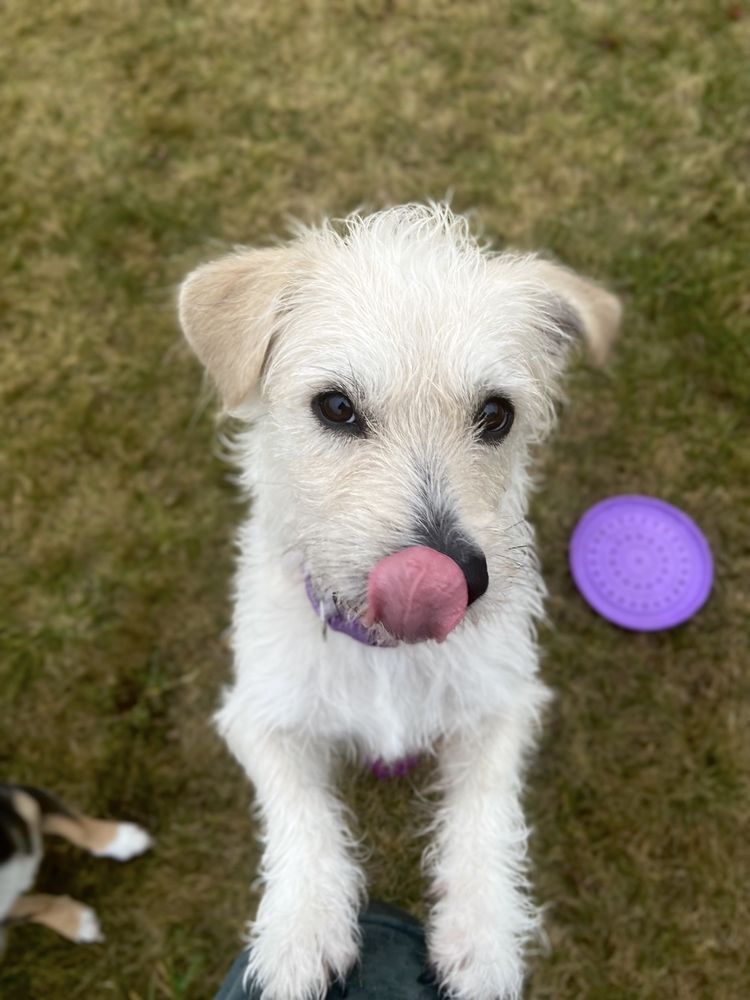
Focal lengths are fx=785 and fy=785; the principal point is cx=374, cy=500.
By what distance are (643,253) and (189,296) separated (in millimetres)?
3027

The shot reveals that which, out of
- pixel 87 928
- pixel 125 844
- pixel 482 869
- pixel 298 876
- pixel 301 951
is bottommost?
pixel 87 928

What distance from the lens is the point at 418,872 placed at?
11.7 feet

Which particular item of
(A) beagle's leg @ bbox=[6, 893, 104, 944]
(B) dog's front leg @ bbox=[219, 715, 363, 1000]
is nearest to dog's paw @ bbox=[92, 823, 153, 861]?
(A) beagle's leg @ bbox=[6, 893, 104, 944]

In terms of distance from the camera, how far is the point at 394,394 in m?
2.30

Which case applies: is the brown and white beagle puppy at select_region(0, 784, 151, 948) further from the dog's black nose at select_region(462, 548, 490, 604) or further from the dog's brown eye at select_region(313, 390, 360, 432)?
the dog's black nose at select_region(462, 548, 490, 604)

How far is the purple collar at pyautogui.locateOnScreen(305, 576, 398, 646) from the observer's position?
2.53m

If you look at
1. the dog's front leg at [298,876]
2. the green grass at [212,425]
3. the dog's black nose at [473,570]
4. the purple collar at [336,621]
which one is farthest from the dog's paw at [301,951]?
the dog's black nose at [473,570]

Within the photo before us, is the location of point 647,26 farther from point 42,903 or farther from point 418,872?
point 42,903

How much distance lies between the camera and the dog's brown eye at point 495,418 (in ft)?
8.04

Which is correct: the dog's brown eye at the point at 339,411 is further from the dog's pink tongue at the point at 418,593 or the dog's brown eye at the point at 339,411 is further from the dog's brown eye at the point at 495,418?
the dog's pink tongue at the point at 418,593

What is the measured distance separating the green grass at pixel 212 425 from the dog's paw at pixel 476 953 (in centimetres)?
69

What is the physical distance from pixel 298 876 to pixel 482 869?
69 cm

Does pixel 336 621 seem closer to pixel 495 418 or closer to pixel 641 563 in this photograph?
pixel 495 418

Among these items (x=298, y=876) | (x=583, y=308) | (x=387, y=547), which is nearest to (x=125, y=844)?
(x=298, y=876)
